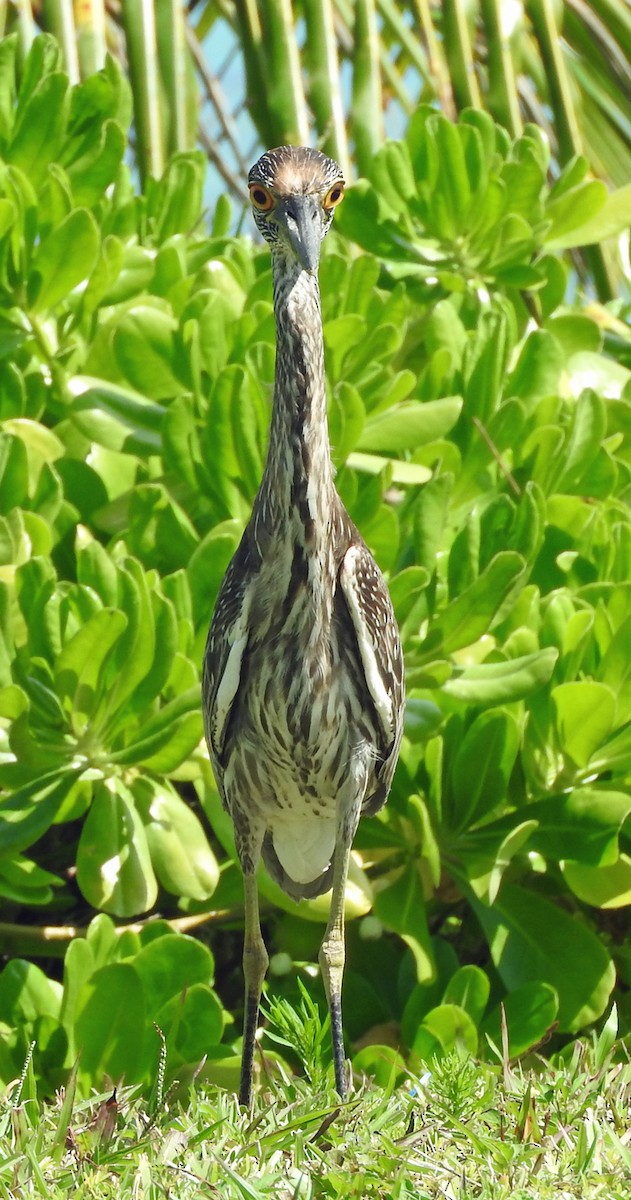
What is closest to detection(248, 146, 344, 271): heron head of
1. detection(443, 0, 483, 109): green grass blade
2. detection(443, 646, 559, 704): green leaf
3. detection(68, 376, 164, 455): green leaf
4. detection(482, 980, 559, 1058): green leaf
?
detection(68, 376, 164, 455): green leaf

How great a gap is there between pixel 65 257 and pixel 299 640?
4.67 ft

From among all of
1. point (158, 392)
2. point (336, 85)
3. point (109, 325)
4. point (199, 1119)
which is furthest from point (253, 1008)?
point (336, 85)

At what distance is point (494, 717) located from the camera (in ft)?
11.2

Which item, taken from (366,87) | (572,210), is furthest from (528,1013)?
(366,87)

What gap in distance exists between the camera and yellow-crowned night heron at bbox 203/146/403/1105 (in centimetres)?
275

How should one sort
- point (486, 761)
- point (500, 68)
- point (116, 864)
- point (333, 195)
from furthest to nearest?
point (500, 68)
point (486, 761)
point (116, 864)
point (333, 195)

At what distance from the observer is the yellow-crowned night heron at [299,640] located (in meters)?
2.75

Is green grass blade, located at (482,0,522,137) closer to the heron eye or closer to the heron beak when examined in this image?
the heron eye

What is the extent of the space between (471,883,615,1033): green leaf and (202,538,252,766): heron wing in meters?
0.94

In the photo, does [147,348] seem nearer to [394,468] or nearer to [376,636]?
[394,468]

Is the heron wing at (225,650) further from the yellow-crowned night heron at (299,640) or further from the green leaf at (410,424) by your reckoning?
the green leaf at (410,424)

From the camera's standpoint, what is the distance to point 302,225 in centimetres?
265

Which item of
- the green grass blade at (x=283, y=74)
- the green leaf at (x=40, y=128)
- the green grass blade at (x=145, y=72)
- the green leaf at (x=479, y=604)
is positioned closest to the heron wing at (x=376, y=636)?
the green leaf at (x=479, y=604)

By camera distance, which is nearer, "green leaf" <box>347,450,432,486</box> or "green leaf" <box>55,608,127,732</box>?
"green leaf" <box>55,608,127,732</box>
